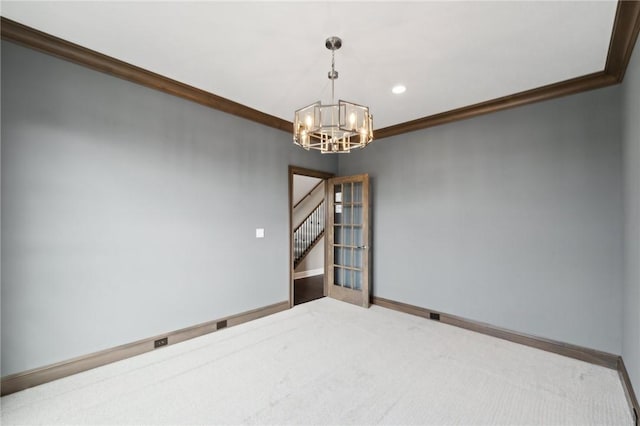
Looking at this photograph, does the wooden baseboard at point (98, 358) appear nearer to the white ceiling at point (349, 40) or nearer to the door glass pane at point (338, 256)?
the door glass pane at point (338, 256)

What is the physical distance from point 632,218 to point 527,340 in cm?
165

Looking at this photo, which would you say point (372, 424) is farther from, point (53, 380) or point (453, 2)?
point (453, 2)

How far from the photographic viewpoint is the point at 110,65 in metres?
2.54

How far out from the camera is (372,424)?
1.85m

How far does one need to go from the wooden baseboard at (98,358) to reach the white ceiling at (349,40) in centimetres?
268

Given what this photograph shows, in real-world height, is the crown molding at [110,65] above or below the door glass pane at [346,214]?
above

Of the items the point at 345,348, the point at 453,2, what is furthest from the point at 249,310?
the point at 453,2

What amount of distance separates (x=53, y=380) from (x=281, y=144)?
3.45m

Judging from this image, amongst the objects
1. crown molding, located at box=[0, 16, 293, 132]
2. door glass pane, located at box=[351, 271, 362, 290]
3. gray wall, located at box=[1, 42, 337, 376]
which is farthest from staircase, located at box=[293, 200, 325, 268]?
crown molding, located at box=[0, 16, 293, 132]

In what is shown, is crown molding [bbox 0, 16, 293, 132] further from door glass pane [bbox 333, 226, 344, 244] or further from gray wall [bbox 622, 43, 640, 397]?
gray wall [bbox 622, 43, 640, 397]

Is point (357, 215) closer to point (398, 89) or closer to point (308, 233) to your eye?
point (398, 89)

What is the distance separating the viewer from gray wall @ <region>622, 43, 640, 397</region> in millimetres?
1930

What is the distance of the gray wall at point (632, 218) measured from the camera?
193cm

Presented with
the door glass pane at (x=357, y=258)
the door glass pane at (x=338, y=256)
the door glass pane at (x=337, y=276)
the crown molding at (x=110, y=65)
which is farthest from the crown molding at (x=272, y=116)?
the door glass pane at (x=337, y=276)
